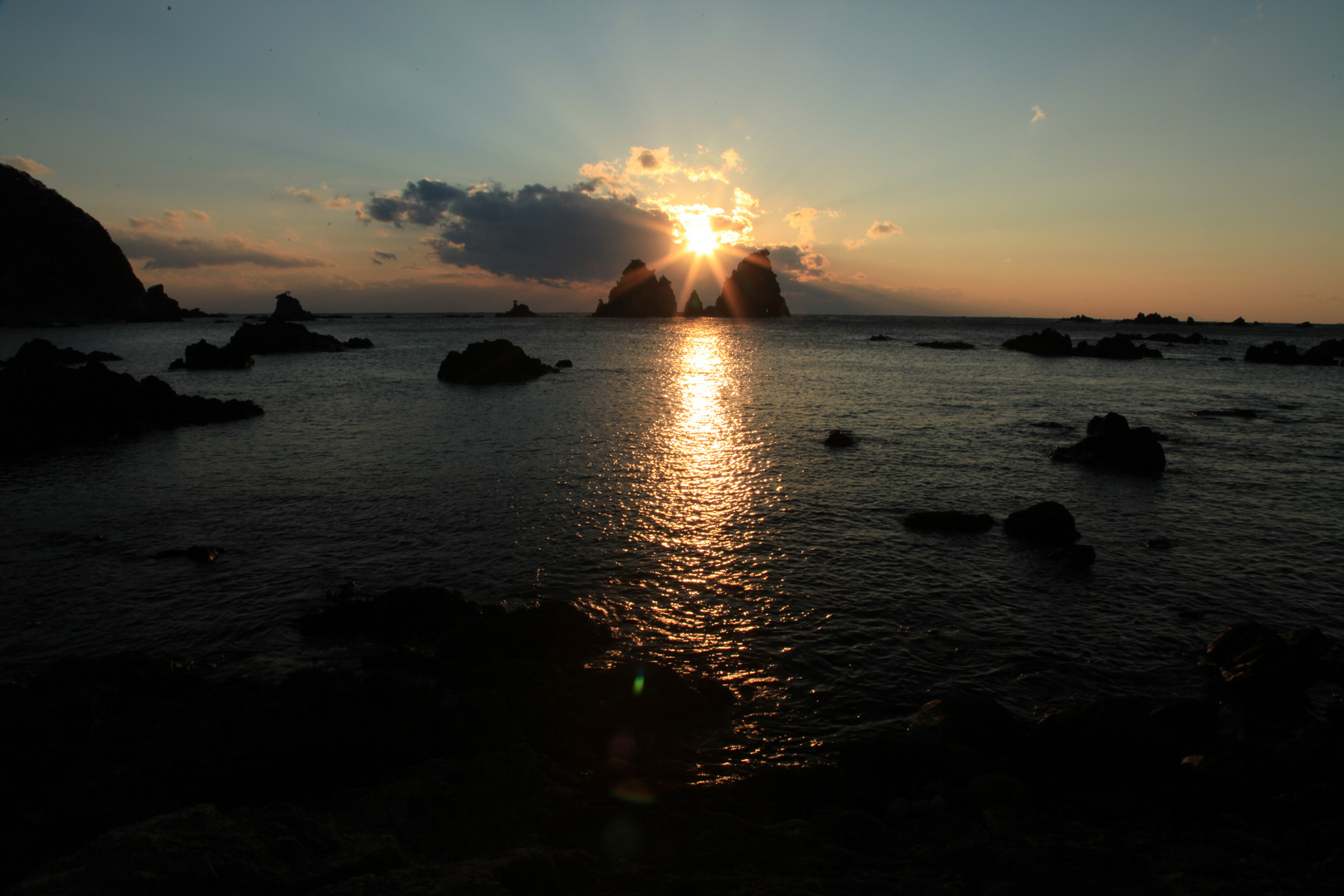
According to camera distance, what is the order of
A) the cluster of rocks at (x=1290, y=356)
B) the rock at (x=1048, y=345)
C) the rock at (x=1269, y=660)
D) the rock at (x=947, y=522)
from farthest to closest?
the rock at (x=1048, y=345) → the cluster of rocks at (x=1290, y=356) → the rock at (x=947, y=522) → the rock at (x=1269, y=660)

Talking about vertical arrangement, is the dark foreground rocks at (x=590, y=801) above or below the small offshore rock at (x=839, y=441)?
below

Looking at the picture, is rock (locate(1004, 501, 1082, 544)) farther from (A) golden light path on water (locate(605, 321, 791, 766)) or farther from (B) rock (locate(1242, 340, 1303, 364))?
(B) rock (locate(1242, 340, 1303, 364))

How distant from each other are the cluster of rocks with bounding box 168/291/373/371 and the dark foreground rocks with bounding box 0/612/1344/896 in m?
80.8

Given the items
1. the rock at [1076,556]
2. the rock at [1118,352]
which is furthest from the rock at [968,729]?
the rock at [1118,352]

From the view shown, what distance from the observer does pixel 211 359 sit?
74688 mm

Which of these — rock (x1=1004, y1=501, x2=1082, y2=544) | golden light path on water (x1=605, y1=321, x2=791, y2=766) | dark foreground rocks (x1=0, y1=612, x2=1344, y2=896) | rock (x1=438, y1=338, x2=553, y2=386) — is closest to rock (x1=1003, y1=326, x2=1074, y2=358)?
rock (x1=438, y1=338, x2=553, y2=386)

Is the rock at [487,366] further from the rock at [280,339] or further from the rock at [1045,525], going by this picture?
the rock at [1045,525]

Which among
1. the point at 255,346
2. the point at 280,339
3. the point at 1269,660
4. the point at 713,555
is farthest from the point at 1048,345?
the point at 255,346

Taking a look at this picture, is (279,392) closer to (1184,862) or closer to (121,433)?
(121,433)

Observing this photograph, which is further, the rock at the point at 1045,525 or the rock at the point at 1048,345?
the rock at the point at 1048,345

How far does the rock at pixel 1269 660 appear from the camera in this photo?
11.2m

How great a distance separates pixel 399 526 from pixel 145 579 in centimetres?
634

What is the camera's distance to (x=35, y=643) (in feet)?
41.4

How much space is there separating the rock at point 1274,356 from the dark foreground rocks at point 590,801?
370 feet
